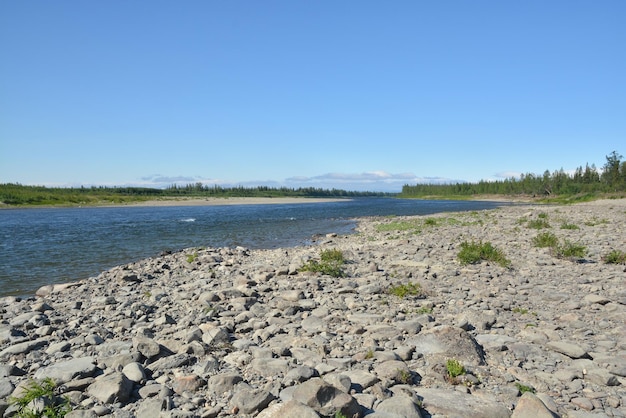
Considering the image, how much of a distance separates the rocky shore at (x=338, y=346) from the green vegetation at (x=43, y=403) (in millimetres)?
79

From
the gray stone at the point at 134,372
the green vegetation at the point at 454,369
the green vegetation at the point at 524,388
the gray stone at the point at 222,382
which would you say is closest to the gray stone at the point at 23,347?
the gray stone at the point at 134,372

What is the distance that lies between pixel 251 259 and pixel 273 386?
45.8 ft

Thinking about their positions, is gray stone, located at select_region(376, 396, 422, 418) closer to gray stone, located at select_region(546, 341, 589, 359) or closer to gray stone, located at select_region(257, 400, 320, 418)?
gray stone, located at select_region(257, 400, 320, 418)

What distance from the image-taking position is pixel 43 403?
4.96 metres

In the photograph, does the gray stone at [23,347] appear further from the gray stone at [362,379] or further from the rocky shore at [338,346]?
the gray stone at [362,379]

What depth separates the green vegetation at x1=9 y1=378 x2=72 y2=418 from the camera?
15.8 ft

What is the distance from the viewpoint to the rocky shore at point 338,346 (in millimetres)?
5020

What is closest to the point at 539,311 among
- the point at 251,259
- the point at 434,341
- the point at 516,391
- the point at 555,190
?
the point at 434,341

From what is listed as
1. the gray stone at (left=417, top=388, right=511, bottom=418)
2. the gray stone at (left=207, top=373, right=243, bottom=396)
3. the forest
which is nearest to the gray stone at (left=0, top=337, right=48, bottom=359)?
the gray stone at (left=207, top=373, right=243, bottom=396)

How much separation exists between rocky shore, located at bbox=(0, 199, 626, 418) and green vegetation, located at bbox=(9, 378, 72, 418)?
8cm

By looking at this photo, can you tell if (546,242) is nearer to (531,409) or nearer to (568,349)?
(568,349)

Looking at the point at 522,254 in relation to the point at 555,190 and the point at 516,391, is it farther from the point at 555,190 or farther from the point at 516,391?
the point at 555,190

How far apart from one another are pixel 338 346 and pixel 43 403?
4.41 m

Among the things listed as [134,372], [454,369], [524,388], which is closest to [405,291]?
[454,369]
